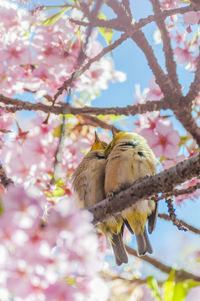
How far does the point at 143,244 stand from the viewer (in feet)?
5.47

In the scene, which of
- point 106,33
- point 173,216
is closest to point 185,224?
point 173,216

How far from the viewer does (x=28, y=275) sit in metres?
0.61

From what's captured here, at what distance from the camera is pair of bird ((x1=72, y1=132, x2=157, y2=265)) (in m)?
1.67

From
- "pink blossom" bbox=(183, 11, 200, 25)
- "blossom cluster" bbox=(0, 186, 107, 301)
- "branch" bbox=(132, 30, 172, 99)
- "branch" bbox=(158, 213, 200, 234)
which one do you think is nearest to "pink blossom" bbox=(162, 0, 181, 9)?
"pink blossom" bbox=(183, 11, 200, 25)

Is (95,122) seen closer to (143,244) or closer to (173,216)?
(143,244)

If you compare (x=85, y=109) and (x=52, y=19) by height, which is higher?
(x=52, y=19)

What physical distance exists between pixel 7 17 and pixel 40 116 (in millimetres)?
553

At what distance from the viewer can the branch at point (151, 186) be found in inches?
42.4

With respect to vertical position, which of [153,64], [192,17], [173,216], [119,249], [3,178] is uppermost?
[192,17]

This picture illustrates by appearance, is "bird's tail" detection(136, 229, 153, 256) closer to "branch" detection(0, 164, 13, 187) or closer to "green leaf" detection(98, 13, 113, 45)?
"branch" detection(0, 164, 13, 187)

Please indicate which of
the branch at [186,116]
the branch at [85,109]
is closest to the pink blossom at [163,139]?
the branch at [186,116]

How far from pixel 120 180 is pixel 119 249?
13.8 inches

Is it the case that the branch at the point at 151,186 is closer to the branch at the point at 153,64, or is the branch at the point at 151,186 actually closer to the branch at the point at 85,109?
the branch at the point at 85,109

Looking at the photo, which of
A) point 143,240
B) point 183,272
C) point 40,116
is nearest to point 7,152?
point 40,116
